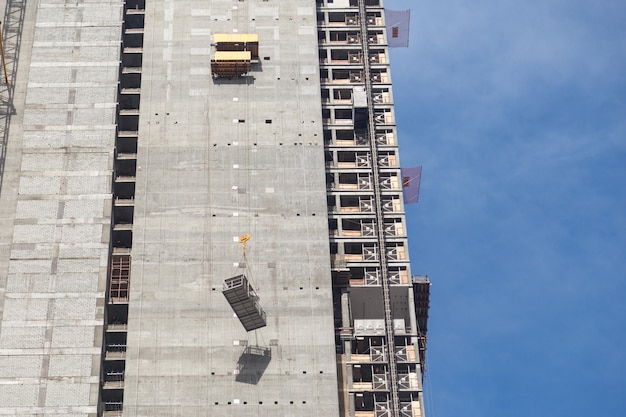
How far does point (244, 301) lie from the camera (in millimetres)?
120438

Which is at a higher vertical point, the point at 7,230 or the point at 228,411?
the point at 7,230

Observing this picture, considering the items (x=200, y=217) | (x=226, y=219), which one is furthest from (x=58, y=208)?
(x=226, y=219)

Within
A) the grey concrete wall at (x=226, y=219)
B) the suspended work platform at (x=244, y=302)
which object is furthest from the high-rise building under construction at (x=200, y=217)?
the suspended work platform at (x=244, y=302)

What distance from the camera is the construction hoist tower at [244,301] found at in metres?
119

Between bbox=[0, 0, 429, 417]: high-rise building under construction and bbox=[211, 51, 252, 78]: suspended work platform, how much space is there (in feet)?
0.96

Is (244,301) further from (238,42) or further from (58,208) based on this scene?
(238,42)

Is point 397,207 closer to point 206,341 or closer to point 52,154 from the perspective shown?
point 206,341

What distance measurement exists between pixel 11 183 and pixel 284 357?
4209 centimetres

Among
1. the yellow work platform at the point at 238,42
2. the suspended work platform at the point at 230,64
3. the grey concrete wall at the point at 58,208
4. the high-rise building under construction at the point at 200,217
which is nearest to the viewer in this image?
Answer: the grey concrete wall at the point at 58,208

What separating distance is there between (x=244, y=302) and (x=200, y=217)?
53.4 feet

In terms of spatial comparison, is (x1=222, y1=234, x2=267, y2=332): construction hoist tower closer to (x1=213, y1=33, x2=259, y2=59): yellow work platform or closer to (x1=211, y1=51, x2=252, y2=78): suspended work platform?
(x1=211, y1=51, x2=252, y2=78): suspended work platform

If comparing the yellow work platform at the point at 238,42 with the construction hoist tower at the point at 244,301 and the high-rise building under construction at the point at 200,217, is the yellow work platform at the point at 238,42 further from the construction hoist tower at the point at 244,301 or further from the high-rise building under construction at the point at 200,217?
the construction hoist tower at the point at 244,301

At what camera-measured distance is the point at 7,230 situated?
131 m

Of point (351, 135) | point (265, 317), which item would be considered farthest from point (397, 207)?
point (265, 317)
